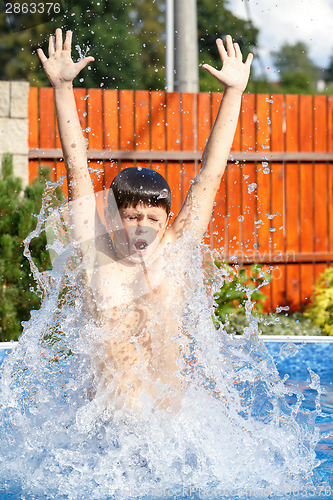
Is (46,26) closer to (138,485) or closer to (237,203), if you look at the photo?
(237,203)

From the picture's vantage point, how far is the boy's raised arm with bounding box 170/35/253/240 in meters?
2.46

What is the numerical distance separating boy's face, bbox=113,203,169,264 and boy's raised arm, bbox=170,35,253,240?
0.15 m

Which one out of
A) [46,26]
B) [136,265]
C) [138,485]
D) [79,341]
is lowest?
A: [138,485]

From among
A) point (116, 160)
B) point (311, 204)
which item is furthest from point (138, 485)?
point (311, 204)

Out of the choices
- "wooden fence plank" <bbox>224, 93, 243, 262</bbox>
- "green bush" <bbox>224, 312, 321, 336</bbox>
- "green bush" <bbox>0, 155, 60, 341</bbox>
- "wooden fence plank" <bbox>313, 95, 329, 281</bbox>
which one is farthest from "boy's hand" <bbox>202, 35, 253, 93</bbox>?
"wooden fence plank" <bbox>313, 95, 329, 281</bbox>

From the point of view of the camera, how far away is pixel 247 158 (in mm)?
7340

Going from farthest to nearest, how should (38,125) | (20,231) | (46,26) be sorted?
(46,26) < (38,125) < (20,231)

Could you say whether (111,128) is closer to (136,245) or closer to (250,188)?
(250,188)

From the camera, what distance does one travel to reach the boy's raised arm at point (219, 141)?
8.07 feet

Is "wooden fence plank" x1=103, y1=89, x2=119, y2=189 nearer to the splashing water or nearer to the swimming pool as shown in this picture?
the swimming pool

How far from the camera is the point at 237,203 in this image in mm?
7297

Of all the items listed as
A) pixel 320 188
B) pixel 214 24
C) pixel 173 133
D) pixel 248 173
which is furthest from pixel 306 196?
pixel 214 24

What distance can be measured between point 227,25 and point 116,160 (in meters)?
18.3

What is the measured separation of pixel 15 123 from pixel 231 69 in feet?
14.2
